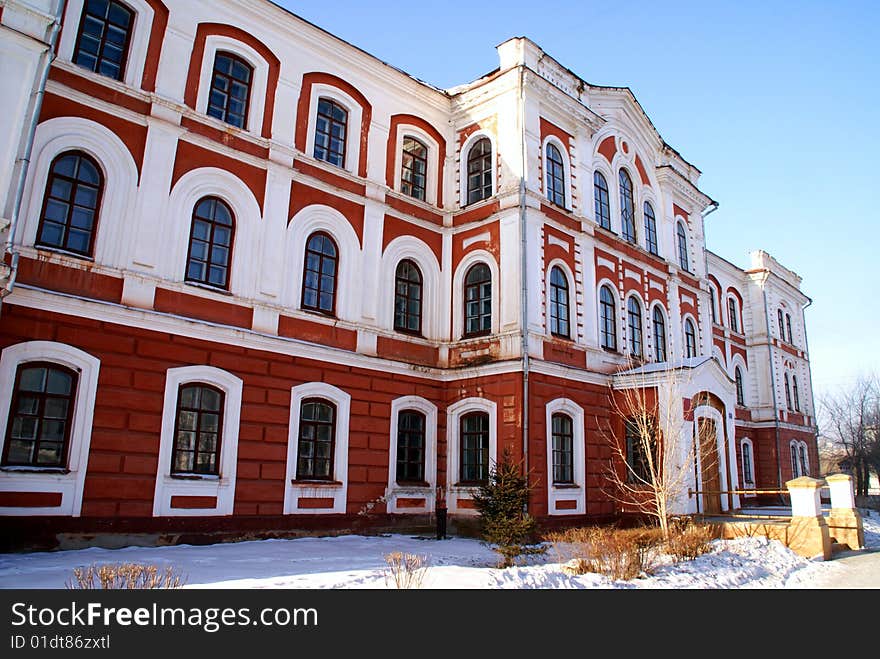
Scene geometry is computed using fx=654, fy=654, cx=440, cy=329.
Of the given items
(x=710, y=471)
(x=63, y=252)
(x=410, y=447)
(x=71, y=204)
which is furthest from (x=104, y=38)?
(x=710, y=471)

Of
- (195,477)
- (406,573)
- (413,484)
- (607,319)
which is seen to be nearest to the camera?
(406,573)

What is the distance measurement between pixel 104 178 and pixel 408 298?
295 inches

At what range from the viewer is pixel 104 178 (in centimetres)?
1195

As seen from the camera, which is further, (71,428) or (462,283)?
(462,283)

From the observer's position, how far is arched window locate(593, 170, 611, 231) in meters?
19.6

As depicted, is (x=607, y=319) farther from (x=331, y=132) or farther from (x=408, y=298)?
(x=331, y=132)

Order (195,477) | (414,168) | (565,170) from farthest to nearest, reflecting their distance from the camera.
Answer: (565,170) < (414,168) < (195,477)

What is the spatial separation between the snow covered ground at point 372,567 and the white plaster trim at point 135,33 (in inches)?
341

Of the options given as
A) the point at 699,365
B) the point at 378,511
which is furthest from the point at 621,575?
the point at 699,365

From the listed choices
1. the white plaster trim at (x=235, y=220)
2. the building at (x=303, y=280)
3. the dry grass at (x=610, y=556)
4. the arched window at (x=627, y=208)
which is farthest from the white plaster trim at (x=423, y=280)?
the dry grass at (x=610, y=556)

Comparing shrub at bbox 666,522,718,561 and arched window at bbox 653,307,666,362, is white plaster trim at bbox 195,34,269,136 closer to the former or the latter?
shrub at bbox 666,522,718,561

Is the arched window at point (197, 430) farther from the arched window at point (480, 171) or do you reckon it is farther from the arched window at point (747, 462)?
the arched window at point (747, 462)

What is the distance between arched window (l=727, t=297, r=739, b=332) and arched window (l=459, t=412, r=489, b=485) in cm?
1989

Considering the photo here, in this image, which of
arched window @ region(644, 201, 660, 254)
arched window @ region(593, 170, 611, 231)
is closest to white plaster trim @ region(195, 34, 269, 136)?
arched window @ region(593, 170, 611, 231)
